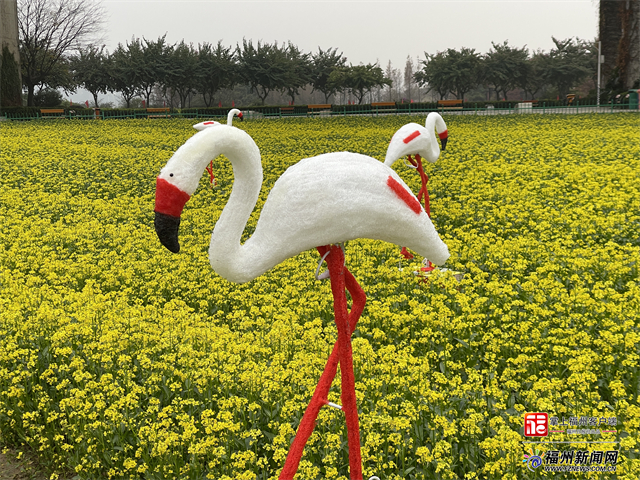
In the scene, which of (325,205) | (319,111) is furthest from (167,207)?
(319,111)

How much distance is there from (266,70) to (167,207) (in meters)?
40.5

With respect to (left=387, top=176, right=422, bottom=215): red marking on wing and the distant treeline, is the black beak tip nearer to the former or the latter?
(left=387, top=176, right=422, bottom=215): red marking on wing

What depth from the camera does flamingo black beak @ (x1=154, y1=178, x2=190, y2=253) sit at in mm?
2008

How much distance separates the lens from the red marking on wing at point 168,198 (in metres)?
2.01

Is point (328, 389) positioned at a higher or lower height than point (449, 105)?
lower

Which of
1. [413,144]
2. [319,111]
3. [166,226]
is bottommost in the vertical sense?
[166,226]

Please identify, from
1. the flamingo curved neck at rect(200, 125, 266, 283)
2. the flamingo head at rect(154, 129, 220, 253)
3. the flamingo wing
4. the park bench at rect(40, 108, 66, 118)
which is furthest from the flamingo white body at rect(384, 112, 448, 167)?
the park bench at rect(40, 108, 66, 118)

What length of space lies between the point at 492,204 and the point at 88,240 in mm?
6153

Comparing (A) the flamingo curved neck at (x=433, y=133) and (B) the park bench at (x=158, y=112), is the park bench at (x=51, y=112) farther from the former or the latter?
(A) the flamingo curved neck at (x=433, y=133)

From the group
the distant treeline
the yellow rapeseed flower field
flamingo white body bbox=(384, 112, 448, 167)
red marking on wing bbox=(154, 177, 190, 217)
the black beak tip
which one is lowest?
the yellow rapeseed flower field

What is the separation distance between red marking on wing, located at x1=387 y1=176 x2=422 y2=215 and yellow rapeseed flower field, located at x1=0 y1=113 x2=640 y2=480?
4.43 feet

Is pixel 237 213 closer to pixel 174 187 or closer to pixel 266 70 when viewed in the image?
pixel 174 187

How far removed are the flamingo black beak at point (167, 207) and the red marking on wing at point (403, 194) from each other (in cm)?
96

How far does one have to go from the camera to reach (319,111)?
3253cm
